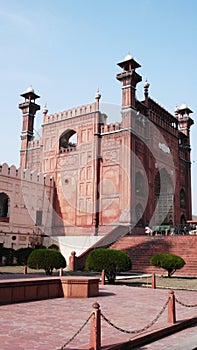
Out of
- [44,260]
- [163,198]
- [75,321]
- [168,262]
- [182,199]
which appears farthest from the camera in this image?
[182,199]

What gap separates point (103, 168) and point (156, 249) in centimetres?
933

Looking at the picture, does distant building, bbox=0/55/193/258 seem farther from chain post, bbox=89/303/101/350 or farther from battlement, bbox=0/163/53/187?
chain post, bbox=89/303/101/350

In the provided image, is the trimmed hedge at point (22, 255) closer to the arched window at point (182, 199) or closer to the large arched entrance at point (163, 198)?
the large arched entrance at point (163, 198)

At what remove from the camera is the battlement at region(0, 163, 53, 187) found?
92.0ft

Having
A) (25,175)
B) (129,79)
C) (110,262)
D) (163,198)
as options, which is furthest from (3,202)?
(110,262)

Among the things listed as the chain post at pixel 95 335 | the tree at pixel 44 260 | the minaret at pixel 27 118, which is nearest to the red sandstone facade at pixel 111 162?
the minaret at pixel 27 118

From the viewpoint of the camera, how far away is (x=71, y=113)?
3281 cm

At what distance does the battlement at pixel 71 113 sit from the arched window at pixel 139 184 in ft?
22.0

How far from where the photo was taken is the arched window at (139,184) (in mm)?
29405

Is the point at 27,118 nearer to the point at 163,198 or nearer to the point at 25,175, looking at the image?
the point at 25,175

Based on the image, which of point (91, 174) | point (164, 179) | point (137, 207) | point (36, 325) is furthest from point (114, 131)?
point (36, 325)

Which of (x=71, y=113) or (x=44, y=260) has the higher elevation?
(x=71, y=113)

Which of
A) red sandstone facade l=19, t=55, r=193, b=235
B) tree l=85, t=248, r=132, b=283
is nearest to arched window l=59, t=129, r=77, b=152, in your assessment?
red sandstone facade l=19, t=55, r=193, b=235

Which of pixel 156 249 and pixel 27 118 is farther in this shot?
pixel 27 118
